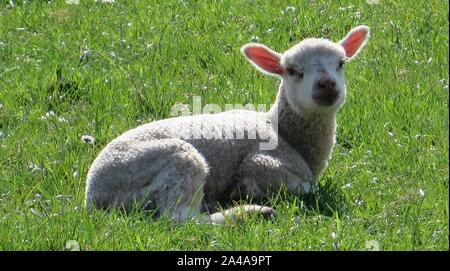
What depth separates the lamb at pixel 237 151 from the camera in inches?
293

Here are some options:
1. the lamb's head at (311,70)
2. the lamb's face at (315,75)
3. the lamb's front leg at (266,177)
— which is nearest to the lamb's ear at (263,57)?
the lamb's head at (311,70)

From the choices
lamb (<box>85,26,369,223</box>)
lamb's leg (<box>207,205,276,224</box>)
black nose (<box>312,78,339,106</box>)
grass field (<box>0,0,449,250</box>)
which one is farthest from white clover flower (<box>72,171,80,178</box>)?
black nose (<box>312,78,339,106</box>)

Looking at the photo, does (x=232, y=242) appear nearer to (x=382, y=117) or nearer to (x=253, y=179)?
(x=253, y=179)

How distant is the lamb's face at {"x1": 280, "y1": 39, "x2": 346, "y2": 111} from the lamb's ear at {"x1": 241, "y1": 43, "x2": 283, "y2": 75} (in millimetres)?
114

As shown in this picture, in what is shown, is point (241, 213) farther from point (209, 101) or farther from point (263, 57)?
point (209, 101)

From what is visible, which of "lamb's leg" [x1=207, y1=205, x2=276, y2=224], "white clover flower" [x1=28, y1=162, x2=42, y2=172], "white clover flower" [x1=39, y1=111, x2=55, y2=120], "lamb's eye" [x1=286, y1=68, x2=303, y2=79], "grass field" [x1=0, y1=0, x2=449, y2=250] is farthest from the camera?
"white clover flower" [x1=39, y1=111, x2=55, y2=120]

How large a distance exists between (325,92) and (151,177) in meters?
1.28

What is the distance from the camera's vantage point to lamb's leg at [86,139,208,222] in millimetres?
7387

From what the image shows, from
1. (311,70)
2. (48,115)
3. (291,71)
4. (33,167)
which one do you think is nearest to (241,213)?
(311,70)

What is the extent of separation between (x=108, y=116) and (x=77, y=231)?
2.35 metres

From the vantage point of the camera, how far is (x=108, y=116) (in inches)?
357

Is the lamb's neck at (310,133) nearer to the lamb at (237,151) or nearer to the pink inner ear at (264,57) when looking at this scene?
the lamb at (237,151)

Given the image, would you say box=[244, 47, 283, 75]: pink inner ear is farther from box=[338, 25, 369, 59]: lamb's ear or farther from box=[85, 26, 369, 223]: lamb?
box=[338, 25, 369, 59]: lamb's ear
